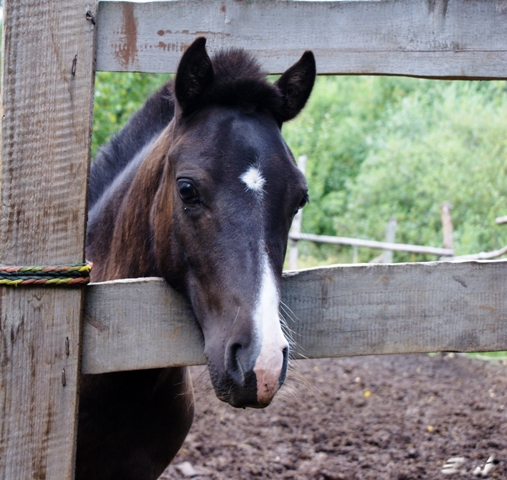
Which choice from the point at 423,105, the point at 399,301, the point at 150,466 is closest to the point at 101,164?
the point at 150,466

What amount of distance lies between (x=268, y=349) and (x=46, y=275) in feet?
2.21

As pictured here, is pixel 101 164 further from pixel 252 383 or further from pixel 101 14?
pixel 252 383

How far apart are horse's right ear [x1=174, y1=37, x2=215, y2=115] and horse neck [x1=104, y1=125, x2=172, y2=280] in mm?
225

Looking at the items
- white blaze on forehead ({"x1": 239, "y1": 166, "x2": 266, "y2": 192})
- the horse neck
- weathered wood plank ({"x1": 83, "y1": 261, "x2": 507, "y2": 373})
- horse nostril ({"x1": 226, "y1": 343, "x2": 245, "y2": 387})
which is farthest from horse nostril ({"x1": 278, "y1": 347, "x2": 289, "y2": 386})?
the horse neck

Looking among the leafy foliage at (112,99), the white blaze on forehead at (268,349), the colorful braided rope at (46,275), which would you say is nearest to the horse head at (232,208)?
the white blaze on forehead at (268,349)

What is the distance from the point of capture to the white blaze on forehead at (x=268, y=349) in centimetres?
155

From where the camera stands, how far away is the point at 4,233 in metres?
1.66

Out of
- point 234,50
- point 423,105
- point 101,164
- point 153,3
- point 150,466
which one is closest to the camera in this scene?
point 153,3

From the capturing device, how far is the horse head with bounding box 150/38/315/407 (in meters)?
1.62

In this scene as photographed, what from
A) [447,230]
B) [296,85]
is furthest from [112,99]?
[296,85]

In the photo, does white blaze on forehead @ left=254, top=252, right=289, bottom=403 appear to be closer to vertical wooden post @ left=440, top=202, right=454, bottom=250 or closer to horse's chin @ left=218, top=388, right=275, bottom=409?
horse's chin @ left=218, top=388, right=275, bottom=409

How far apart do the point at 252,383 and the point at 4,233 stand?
0.82m

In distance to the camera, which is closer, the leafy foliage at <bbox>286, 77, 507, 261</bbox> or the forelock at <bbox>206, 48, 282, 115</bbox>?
the forelock at <bbox>206, 48, 282, 115</bbox>

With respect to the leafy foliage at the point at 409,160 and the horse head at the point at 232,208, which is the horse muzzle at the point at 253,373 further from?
the leafy foliage at the point at 409,160
